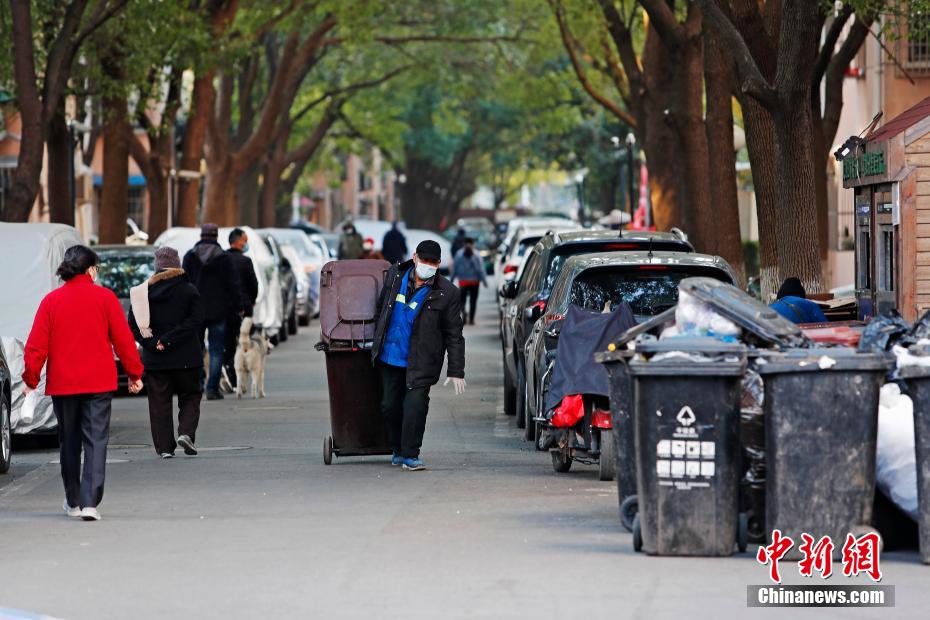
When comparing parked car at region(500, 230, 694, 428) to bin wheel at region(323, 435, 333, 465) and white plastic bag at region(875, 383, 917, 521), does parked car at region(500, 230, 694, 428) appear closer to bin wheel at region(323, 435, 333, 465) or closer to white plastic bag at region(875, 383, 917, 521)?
bin wheel at region(323, 435, 333, 465)

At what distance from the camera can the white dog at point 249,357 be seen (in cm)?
1869

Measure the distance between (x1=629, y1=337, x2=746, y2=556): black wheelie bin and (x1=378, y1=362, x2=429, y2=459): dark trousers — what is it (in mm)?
3767

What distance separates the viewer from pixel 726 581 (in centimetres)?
842

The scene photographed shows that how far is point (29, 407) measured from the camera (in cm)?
1356

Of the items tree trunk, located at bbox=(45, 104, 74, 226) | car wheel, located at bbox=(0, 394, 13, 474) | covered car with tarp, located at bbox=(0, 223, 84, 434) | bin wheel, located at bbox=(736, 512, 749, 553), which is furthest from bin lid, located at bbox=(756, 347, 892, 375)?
tree trunk, located at bbox=(45, 104, 74, 226)

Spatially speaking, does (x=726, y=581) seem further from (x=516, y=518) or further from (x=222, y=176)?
(x=222, y=176)

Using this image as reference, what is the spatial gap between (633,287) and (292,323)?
669 inches

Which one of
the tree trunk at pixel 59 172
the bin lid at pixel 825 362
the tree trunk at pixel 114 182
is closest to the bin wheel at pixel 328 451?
the bin lid at pixel 825 362

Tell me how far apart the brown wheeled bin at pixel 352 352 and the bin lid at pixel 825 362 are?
442 centimetres

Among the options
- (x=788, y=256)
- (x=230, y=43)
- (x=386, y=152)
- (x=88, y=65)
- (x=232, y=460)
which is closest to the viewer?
(x=232, y=460)

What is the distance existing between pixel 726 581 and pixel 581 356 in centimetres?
372

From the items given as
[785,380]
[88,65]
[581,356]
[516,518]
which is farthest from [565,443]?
[88,65]

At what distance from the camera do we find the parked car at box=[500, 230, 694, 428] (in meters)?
15.2

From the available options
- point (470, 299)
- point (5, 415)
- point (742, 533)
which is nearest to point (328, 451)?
point (5, 415)
